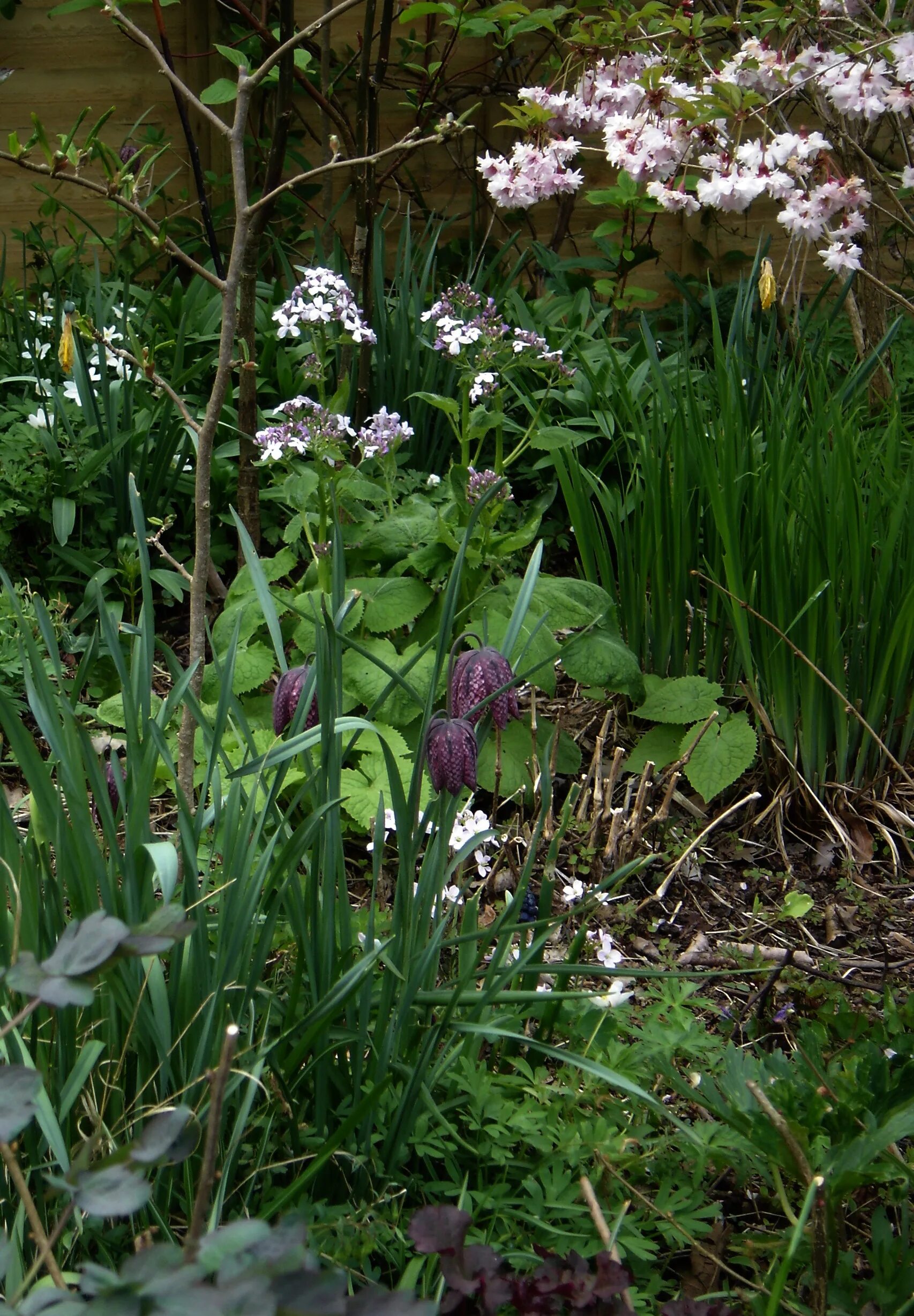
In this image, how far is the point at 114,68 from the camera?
4316 mm

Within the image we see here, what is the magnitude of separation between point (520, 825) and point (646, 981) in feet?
1.63

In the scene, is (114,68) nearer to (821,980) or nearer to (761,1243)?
(821,980)

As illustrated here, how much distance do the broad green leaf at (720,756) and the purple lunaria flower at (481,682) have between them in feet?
2.55

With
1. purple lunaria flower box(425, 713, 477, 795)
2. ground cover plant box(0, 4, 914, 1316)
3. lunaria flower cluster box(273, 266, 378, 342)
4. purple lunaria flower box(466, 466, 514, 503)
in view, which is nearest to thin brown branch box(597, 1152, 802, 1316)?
ground cover plant box(0, 4, 914, 1316)

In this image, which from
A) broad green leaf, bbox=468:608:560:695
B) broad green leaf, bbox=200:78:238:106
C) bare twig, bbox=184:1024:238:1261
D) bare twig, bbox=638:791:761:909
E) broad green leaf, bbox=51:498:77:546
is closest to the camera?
bare twig, bbox=184:1024:238:1261

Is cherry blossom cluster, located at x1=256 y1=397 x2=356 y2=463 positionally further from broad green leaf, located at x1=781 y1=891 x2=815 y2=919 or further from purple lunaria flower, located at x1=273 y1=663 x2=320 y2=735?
broad green leaf, located at x1=781 y1=891 x2=815 y2=919

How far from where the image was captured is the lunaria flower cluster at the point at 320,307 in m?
2.38

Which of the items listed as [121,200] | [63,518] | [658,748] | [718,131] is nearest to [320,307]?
[63,518]

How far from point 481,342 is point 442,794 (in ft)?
5.02

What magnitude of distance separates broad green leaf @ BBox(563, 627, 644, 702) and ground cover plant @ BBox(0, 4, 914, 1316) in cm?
1

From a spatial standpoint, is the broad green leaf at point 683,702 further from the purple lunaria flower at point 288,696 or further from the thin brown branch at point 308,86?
the thin brown branch at point 308,86

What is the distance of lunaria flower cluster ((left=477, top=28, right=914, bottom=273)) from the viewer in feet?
7.59

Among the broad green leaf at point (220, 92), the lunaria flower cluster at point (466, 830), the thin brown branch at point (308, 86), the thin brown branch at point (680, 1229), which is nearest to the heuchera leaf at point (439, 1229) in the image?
the thin brown branch at point (680, 1229)

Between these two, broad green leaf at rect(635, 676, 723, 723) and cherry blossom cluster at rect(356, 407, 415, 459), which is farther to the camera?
cherry blossom cluster at rect(356, 407, 415, 459)
